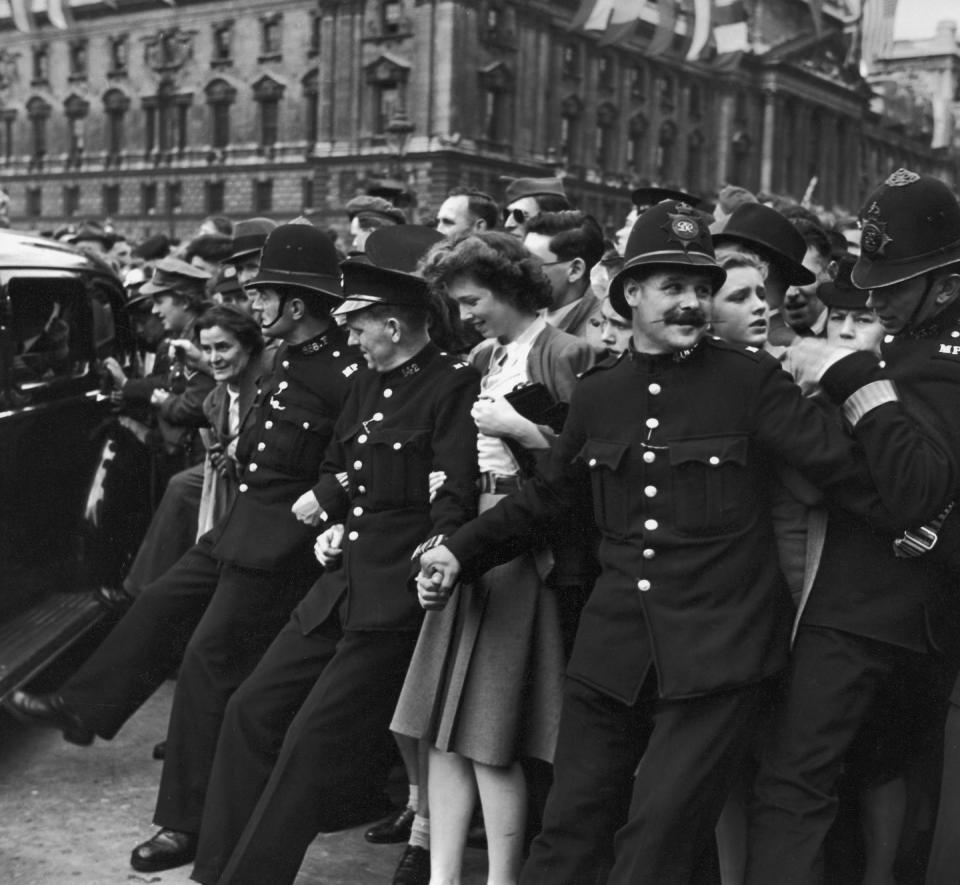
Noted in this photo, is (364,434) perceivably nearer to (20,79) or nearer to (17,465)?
(17,465)

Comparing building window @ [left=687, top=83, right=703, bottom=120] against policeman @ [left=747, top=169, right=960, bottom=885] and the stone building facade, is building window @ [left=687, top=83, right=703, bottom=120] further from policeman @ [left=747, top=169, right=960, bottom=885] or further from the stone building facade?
policeman @ [left=747, top=169, right=960, bottom=885]

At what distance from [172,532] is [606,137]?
56.8 metres

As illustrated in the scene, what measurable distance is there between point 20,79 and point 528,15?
2438 centimetres

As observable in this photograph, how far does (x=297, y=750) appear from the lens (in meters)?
4.64

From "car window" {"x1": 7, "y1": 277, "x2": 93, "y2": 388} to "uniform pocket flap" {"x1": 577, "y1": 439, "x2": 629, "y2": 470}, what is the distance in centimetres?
353

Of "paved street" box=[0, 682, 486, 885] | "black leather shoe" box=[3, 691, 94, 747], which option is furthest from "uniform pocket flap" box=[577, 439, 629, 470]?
"black leather shoe" box=[3, 691, 94, 747]

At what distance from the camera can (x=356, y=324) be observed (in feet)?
16.1

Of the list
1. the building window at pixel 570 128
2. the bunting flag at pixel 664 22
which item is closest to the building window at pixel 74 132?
the building window at pixel 570 128

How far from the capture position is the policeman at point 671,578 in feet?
12.3

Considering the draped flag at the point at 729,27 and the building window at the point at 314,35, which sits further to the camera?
the building window at the point at 314,35

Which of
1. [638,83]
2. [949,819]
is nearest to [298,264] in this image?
[949,819]

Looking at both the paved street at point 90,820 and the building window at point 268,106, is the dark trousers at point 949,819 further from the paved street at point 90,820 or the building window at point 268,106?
Result: the building window at point 268,106

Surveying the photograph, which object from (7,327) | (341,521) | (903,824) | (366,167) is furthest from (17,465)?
(366,167)

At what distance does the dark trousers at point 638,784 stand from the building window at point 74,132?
63.2m
